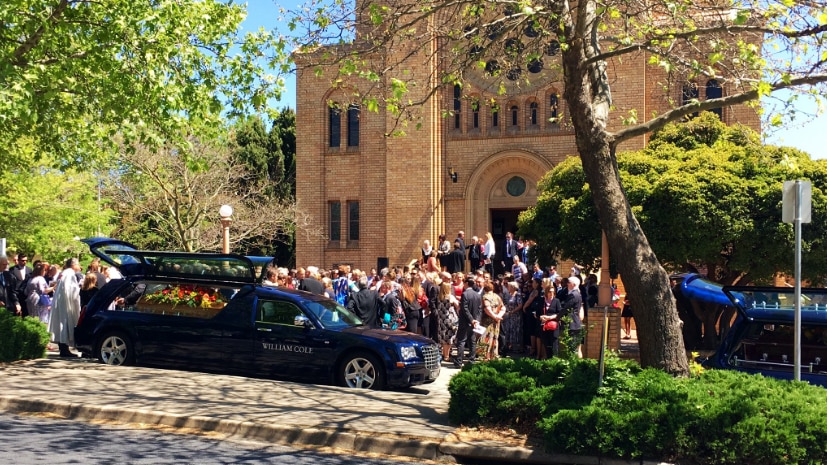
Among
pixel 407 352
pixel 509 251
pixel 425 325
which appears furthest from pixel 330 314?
pixel 509 251

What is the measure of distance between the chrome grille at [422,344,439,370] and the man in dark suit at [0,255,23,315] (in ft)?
32.6

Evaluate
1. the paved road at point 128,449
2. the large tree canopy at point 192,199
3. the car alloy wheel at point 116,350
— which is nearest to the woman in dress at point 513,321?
the car alloy wheel at point 116,350

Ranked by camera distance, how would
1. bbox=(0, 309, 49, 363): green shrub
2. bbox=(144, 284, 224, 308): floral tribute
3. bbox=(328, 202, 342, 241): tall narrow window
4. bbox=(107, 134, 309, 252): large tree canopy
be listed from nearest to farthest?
1. bbox=(144, 284, 224, 308): floral tribute
2. bbox=(0, 309, 49, 363): green shrub
3. bbox=(107, 134, 309, 252): large tree canopy
4. bbox=(328, 202, 342, 241): tall narrow window

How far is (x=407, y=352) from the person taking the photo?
12195 millimetres

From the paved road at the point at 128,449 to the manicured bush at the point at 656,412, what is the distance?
1.38 metres

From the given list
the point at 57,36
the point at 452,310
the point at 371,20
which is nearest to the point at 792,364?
the point at 371,20

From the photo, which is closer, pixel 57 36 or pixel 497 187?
pixel 57 36

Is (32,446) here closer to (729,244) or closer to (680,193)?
(680,193)

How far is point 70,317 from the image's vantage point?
15.1 metres

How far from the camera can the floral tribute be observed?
520 inches

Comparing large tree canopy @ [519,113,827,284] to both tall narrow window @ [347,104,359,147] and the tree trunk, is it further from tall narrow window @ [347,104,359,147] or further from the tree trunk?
tall narrow window @ [347,104,359,147]

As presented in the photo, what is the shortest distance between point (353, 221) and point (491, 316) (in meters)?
15.4

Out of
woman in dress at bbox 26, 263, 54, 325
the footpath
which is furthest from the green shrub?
woman in dress at bbox 26, 263, 54, 325

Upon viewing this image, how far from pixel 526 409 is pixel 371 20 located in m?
5.40
